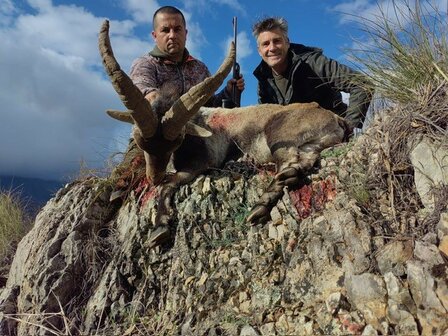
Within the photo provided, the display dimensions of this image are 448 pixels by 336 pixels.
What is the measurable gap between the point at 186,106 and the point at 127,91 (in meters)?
0.64

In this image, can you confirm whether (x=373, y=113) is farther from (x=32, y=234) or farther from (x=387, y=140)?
(x=32, y=234)

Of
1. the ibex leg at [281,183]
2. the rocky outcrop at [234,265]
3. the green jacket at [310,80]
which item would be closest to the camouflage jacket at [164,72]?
the green jacket at [310,80]

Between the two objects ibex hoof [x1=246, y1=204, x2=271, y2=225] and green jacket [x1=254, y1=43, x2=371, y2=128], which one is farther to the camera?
green jacket [x1=254, y1=43, x2=371, y2=128]

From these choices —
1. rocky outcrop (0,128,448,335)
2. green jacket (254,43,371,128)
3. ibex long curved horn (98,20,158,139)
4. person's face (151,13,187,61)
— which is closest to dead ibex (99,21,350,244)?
ibex long curved horn (98,20,158,139)

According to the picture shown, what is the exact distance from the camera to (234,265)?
3691 millimetres

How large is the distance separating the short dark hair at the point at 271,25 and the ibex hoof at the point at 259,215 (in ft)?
10.4

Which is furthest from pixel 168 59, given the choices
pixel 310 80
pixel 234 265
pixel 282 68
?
pixel 234 265

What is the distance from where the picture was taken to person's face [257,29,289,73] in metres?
6.16

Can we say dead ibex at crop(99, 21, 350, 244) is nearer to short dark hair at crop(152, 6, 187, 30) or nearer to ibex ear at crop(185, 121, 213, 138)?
ibex ear at crop(185, 121, 213, 138)

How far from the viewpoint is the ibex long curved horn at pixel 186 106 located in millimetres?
4621

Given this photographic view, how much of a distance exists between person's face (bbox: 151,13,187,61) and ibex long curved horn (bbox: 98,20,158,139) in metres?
1.80

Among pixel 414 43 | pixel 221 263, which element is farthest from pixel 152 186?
pixel 414 43

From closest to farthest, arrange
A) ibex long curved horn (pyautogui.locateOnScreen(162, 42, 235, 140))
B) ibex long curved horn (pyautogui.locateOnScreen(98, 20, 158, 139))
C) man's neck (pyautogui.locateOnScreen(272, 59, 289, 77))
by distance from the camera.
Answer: ibex long curved horn (pyautogui.locateOnScreen(98, 20, 158, 139)) < ibex long curved horn (pyautogui.locateOnScreen(162, 42, 235, 140)) < man's neck (pyautogui.locateOnScreen(272, 59, 289, 77))

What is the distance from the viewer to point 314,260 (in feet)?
10.7
